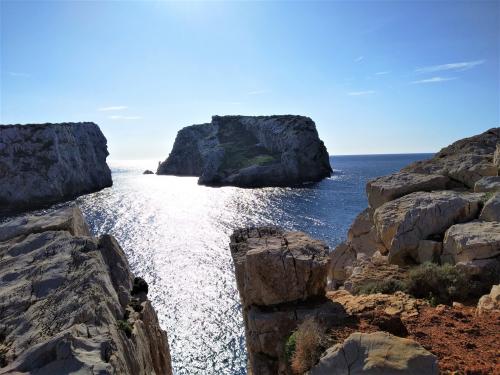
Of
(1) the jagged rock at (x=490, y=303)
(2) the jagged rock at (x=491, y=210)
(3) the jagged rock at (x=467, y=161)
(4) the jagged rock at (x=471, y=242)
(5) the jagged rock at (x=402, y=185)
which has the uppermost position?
(3) the jagged rock at (x=467, y=161)

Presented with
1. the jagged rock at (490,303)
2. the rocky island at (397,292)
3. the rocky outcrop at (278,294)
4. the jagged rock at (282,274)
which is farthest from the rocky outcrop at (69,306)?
the jagged rock at (490,303)

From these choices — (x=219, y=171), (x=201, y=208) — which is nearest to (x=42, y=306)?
(x=201, y=208)

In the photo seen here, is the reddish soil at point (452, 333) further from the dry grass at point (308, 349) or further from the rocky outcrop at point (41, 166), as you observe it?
the rocky outcrop at point (41, 166)

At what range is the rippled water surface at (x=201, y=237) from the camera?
120 ft

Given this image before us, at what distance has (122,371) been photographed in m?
10.9

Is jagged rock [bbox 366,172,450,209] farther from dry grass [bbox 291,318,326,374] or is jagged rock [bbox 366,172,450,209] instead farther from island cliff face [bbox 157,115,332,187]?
island cliff face [bbox 157,115,332,187]

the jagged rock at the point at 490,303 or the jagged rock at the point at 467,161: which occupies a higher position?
the jagged rock at the point at 467,161

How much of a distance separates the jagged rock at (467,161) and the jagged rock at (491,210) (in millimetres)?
5423

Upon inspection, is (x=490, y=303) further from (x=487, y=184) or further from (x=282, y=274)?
(x=487, y=184)

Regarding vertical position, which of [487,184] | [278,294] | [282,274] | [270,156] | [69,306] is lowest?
[278,294]

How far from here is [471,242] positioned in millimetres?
17609

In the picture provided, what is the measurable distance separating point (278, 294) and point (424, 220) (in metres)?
10.8

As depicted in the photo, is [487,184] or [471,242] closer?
[471,242]

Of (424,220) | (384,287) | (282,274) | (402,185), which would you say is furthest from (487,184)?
(282,274)
